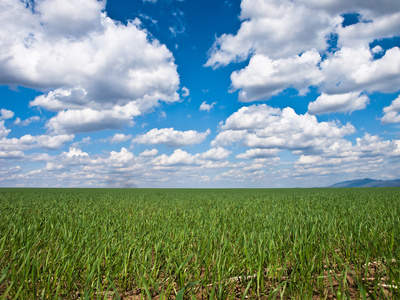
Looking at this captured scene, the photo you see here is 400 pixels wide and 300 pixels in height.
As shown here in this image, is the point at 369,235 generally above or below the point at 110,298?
above

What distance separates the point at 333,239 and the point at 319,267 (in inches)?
59.2

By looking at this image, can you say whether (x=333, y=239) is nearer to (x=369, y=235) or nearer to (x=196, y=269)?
(x=369, y=235)

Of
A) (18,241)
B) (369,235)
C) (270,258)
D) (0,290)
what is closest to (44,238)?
(18,241)

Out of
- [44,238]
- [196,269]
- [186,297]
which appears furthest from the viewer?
[44,238]

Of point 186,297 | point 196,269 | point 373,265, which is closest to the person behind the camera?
point 186,297

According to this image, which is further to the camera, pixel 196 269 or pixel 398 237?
pixel 398 237

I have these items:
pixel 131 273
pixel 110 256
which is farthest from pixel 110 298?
pixel 110 256

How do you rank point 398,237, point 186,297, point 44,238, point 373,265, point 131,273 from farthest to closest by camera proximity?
point 44,238 < point 398,237 < point 373,265 < point 131,273 < point 186,297

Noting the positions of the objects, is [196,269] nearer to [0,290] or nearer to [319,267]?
[319,267]

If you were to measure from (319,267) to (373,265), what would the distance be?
1.11 metres

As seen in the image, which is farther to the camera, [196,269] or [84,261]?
[84,261]

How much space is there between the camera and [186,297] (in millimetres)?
2643

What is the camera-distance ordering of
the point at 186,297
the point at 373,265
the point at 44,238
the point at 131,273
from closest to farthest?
the point at 186,297 → the point at 131,273 → the point at 373,265 → the point at 44,238

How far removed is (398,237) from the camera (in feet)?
13.1
